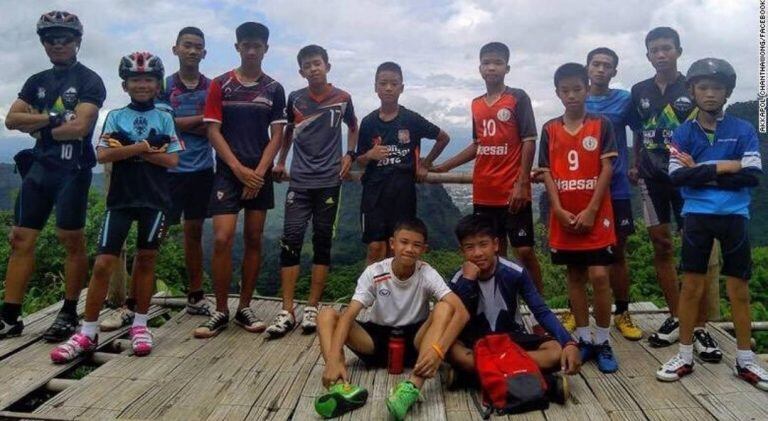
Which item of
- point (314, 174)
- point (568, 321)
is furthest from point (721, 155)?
point (314, 174)

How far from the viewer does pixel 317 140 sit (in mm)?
4859

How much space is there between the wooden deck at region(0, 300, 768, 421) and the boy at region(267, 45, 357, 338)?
0.57 meters

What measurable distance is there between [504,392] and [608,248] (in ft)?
4.38

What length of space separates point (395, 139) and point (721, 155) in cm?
213

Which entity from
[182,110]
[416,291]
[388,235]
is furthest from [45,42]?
[416,291]

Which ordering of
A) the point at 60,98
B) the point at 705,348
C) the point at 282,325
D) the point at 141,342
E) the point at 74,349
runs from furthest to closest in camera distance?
the point at 282,325, the point at 60,98, the point at 141,342, the point at 74,349, the point at 705,348

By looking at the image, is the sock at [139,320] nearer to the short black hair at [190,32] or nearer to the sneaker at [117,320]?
the sneaker at [117,320]

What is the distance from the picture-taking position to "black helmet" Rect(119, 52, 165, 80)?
4262mm

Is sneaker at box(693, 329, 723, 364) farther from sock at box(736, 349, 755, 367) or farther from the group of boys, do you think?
sock at box(736, 349, 755, 367)

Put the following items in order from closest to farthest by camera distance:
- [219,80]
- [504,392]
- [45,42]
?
[504,392], [45,42], [219,80]

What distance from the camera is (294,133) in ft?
16.2

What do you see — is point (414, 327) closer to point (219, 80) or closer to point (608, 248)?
point (608, 248)

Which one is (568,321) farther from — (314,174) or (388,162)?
(314,174)

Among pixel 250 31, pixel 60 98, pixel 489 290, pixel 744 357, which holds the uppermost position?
pixel 250 31
